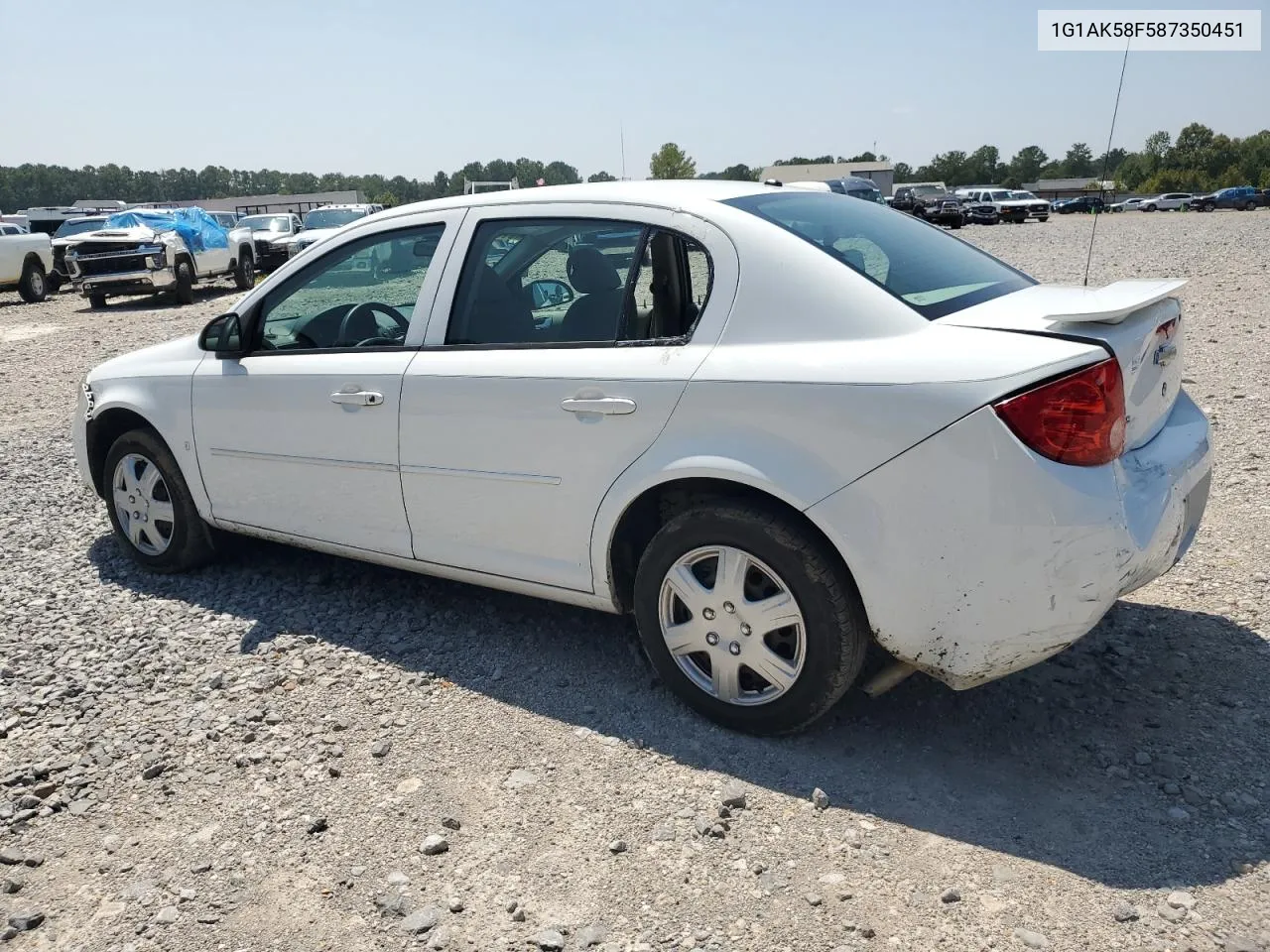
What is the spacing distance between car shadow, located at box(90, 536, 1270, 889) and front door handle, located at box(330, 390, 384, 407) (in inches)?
39.3

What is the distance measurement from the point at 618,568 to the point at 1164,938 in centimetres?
190

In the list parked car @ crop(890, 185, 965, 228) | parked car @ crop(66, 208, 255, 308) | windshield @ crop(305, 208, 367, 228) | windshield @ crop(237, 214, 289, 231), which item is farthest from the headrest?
parked car @ crop(890, 185, 965, 228)

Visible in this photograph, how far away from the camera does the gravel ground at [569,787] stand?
2.62 meters

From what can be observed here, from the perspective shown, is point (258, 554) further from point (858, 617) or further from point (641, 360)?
point (858, 617)

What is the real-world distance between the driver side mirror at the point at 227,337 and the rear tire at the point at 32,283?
20.2 metres

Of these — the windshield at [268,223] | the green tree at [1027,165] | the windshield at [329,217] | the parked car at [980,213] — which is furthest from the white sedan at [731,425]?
the green tree at [1027,165]

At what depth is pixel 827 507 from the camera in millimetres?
2984

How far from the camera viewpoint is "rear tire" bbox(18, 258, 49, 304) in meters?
21.5

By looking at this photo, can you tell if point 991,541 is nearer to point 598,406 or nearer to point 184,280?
point 598,406

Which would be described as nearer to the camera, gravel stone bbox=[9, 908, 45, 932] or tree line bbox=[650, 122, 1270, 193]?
gravel stone bbox=[9, 908, 45, 932]

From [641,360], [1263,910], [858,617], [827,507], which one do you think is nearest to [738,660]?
[858,617]

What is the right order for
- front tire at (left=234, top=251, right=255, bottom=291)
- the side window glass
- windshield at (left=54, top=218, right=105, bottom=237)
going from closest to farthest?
the side window glass
front tire at (left=234, top=251, right=255, bottom=291)
windshield at (left=54, top=218, right=105, bottom=237)

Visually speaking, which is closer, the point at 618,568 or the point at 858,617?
the point at 858,617

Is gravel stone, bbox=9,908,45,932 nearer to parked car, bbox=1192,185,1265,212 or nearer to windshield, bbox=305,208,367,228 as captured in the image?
windshield, bbox=305,208,367,228
